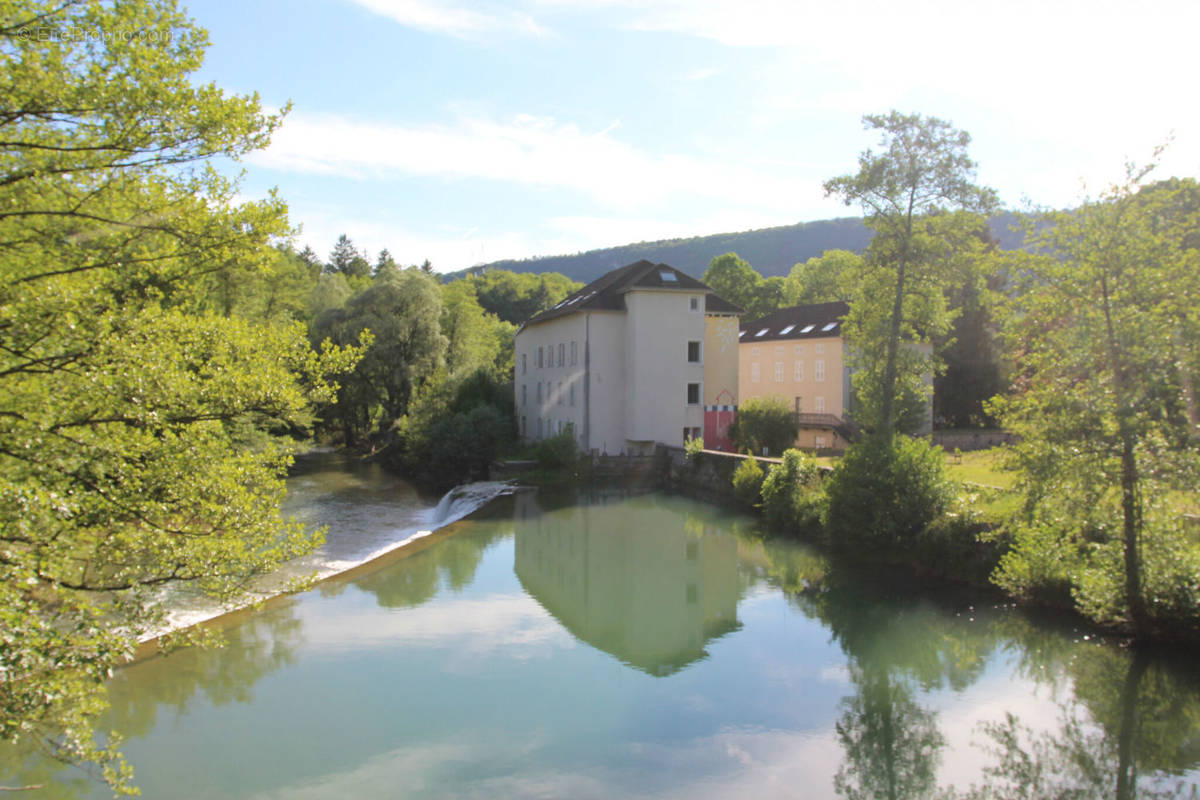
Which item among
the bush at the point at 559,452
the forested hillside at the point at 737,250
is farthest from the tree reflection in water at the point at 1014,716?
the forested hillside at the point at 737,250

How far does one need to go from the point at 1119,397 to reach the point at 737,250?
12088 centimetres

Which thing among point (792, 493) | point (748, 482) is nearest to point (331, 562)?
point (792, 493)

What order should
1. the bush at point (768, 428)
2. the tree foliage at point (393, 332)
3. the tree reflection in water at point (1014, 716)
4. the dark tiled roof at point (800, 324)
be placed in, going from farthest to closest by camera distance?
the dark tiled roof at point (800, 324) < the tree foliage at point (393, 332) < the bush at point (768, 428) < the tree reflection in water at point (1014, 716)

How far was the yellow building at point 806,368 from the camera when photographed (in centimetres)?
3672

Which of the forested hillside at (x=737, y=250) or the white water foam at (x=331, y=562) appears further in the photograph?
the forested hillside at (x=737, y=250)

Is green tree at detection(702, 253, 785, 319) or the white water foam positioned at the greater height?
green tree at detection(702, 253, 785, 319)

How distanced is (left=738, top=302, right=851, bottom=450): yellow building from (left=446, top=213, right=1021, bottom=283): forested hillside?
6432cm

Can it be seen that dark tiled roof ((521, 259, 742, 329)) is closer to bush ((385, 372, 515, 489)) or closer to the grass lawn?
bush ((385, 372, 515, 489))

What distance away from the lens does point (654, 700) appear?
10680 millimetres

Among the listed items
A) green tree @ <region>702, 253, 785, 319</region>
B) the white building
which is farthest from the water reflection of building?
green tree @ <region>702, 253, 785, 319</region>

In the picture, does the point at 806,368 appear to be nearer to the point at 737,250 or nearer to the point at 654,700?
the point at 654,700

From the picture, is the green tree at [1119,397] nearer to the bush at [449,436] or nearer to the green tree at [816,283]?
the bush at [449,436]

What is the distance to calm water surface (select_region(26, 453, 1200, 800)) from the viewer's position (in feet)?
28.3

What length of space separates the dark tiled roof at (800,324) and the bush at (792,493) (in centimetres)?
1725
